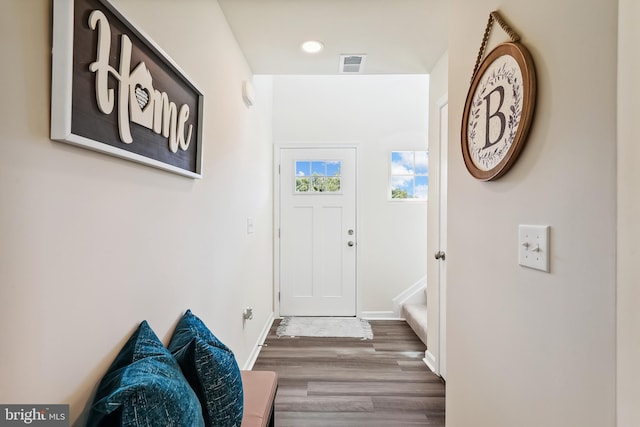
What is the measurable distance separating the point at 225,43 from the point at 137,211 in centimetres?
134

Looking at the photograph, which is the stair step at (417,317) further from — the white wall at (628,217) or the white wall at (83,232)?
the white wall at (628,217)

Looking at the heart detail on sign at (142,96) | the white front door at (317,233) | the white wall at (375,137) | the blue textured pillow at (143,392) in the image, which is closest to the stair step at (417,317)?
the white wall at (375,137)

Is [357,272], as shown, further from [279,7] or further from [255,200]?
[279,7]

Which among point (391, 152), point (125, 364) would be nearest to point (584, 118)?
point (125, 364)

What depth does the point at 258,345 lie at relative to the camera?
2822mm

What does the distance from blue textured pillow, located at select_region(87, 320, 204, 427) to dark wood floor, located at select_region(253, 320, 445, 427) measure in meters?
1.23

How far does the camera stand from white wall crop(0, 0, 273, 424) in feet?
1.99

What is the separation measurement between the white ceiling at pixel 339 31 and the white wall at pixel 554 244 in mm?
740

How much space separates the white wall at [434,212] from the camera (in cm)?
242

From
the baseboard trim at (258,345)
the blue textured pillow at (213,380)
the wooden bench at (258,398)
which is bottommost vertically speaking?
the baseboard trim at (258,345)

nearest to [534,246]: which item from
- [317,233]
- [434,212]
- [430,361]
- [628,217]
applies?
[628,217]

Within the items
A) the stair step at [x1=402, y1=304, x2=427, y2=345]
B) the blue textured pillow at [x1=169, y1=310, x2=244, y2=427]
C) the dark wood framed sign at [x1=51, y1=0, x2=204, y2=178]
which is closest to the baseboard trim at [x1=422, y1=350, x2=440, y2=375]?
the stair step at [x1=402, y1=304, x2=427, y2=345]

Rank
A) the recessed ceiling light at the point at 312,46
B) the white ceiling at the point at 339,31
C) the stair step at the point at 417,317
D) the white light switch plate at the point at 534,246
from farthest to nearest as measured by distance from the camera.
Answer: the stair step at the point at 417,317 < the recessed ceiling light at the point at 312,46 < the white ceiling at the point at 339,31 < the white light switch plate at the point at 534,246

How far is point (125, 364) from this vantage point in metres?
0.89
